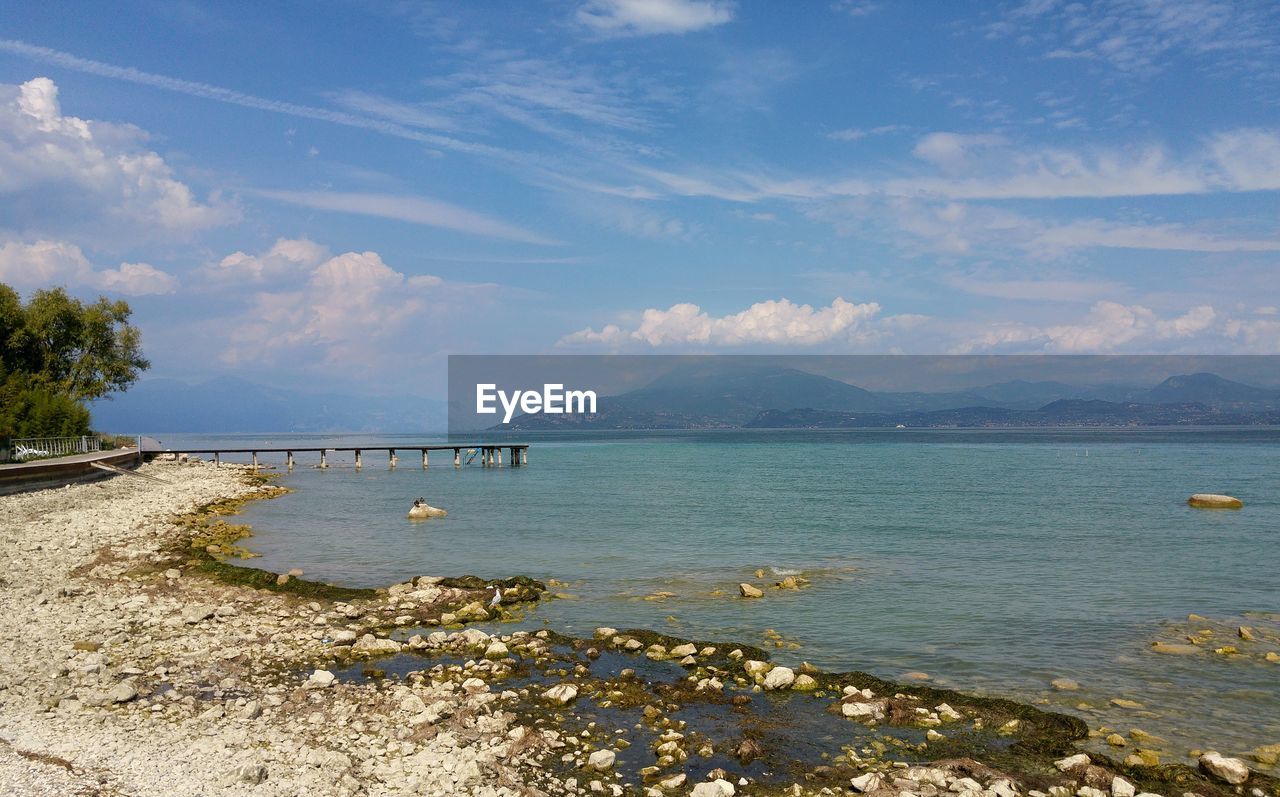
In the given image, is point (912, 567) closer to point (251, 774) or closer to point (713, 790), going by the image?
point (713, 790)

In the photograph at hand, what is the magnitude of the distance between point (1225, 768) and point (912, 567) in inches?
721

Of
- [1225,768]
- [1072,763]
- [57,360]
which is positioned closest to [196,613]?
[1072,763]

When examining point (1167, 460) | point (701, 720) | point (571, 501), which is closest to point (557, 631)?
point (701, 720)

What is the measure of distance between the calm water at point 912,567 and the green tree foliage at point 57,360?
63.0 ft

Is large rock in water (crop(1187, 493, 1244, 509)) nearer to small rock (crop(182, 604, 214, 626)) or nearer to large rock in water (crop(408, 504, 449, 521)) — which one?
large rock in water (crop(408, 504, 449, 521))

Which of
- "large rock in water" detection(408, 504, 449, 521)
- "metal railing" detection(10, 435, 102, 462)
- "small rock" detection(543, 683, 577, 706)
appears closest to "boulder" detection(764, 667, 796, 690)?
"small rock" detection(543, 683, 577, 706)

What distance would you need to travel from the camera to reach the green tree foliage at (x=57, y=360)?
60500 mm

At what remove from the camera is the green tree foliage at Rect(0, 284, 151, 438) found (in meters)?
60.5

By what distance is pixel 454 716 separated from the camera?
13336 millimetres

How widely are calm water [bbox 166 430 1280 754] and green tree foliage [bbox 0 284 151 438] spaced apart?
1919 cm

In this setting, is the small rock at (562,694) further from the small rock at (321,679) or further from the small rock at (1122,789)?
the small rock at (1122,789)

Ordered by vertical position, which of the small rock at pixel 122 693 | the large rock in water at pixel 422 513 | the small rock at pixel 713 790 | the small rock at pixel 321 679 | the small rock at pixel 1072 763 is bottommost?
the large rock in water at pixel 422 513

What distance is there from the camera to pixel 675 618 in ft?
69.8

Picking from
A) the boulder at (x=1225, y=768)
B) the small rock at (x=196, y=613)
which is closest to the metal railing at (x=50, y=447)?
the small rock at (x=196, y=613)
